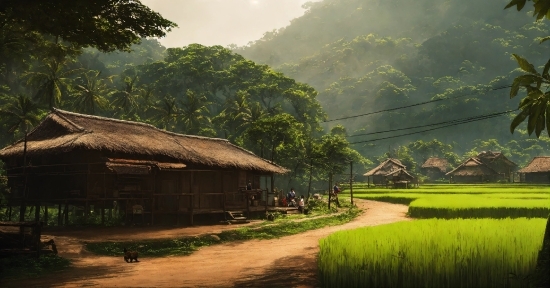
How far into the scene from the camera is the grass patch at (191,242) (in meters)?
14.8

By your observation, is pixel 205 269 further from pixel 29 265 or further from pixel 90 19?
pixel 90 19

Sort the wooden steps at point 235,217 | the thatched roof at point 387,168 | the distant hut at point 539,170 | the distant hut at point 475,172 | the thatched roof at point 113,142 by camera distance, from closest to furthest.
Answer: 1. the thatched roof at point 113,142
2. the wooden steps at point 235,217
3. the distant hut at point 539,170
4. the distant hut at point 475,172
5. the thatched roof at point 387,168

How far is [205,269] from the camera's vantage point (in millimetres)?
11695

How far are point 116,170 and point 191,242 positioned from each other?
562cm

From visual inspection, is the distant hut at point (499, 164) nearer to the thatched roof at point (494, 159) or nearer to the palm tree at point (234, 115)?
the thatched roof at point (494, 159)

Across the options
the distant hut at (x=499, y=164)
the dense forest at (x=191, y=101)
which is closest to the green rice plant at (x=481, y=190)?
the dense forest at (x=191, y=101)

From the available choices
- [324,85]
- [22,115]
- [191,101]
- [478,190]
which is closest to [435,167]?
[478,190]

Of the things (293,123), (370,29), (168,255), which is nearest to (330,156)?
(293,123)

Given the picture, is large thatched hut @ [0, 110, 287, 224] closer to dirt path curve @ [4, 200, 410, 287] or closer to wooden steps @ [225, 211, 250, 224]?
wooden steps @ [225, 211, 250, 224]

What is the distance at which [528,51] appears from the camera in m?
111

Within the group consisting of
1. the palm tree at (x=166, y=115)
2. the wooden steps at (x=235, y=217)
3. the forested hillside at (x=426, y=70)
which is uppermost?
the forested hillside at (x=426, y=70)

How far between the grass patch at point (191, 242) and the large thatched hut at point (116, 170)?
4261 mm

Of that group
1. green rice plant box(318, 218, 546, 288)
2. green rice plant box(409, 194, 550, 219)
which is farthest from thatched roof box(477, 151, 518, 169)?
green rice plant box(318, 218, 546, 288)

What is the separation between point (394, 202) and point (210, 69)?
34866 mm
